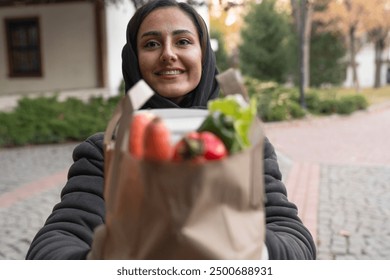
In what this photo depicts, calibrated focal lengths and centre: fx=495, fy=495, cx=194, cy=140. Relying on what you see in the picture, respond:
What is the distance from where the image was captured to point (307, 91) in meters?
17.0

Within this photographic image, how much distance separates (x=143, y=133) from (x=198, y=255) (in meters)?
0.26

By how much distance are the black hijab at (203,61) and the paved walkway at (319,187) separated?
3.20 meters

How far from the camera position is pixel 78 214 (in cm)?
146

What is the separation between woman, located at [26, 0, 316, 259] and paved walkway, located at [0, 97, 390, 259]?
125 inches

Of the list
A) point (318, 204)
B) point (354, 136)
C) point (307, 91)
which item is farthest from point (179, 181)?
point (307, 91)

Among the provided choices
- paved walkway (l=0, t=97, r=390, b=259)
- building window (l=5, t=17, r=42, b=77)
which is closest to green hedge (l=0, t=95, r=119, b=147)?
paved walkway (l=0, t=97, r=390, b=259)

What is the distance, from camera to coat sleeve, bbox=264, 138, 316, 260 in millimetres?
1273

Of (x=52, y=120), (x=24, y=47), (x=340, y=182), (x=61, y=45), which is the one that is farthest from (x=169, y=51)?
(x=24, y=47)

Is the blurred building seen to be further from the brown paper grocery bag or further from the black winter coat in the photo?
the brown paper grocery bag

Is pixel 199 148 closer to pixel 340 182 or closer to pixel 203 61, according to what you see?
pixel 203 61

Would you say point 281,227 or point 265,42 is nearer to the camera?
point 281,227

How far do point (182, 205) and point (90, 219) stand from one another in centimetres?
60

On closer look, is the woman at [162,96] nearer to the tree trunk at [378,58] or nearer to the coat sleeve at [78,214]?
the coat sleeve at [78,214]
